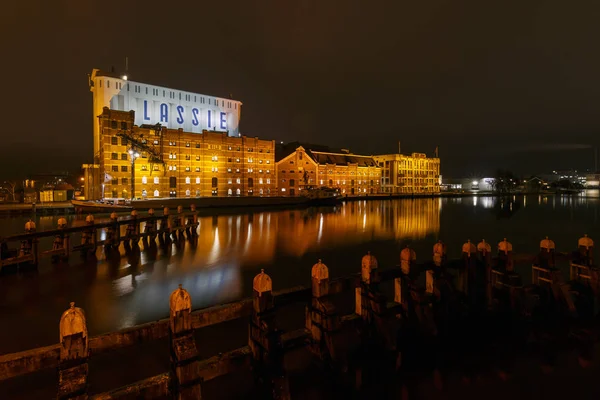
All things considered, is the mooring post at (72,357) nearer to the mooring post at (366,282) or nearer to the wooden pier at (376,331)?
the wooden pier at (376,331)

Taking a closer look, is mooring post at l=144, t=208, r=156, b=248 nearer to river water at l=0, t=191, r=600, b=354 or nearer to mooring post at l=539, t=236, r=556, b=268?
river water at l=0, t=191, r=600, b=354

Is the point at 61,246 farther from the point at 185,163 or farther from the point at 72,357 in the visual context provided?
the point at 185,163

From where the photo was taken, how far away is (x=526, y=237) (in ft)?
102

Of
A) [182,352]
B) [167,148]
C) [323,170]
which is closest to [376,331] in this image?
[182,352]

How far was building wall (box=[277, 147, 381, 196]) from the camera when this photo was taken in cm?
9262

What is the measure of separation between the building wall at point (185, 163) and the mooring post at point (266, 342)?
219ft

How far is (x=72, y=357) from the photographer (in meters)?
4.89

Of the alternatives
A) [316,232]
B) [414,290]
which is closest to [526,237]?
[316,232]

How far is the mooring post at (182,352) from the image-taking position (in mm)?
5664

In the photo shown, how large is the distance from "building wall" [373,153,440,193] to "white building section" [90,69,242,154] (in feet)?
207

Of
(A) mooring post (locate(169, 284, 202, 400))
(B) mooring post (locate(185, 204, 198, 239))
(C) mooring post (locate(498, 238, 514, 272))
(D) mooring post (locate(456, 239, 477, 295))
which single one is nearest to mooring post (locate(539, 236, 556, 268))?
(C) mooring post (locate(498, 238, 514, 272))

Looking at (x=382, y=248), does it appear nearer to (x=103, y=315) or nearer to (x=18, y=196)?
(x=103, y=315)

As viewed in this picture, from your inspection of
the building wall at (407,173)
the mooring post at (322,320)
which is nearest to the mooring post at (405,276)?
the mooring post at (322,320)

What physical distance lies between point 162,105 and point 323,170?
47.2 meters
